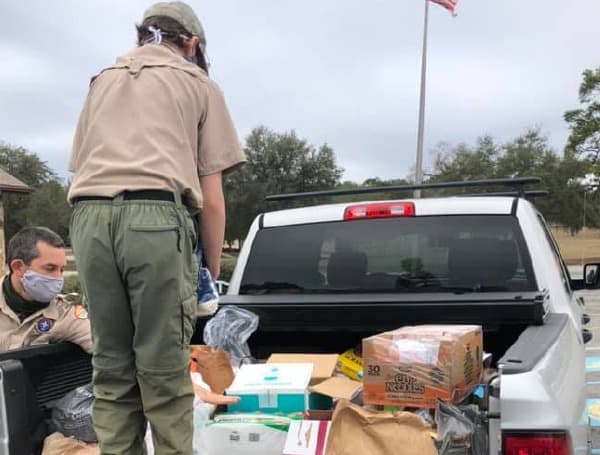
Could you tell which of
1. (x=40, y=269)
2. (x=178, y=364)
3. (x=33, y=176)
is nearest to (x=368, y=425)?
(x=178, y=364)

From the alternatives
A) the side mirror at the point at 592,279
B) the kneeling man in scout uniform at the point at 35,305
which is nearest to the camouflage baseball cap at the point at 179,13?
the kneeling man in scout uniform at the point at 35,305

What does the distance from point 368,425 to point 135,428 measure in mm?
747

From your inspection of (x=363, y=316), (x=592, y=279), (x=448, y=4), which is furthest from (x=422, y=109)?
(x=363, y=316)

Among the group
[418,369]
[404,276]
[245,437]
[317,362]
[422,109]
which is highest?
[422,109]

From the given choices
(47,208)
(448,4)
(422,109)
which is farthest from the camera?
(47,208)

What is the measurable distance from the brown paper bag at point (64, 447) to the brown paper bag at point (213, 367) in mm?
583

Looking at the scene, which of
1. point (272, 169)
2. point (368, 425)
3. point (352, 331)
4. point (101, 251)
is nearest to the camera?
point (101, 251)

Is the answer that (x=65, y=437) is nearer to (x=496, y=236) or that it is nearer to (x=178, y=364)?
(x=178, y=364)

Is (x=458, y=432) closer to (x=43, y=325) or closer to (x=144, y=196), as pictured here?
(x=144, y=196)

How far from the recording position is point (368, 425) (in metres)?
1.96

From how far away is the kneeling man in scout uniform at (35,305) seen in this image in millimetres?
2676

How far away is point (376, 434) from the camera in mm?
1952

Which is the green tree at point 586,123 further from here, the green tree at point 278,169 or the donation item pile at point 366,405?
the donation item pile at point 366,405

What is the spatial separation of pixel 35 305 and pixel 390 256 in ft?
6.29
